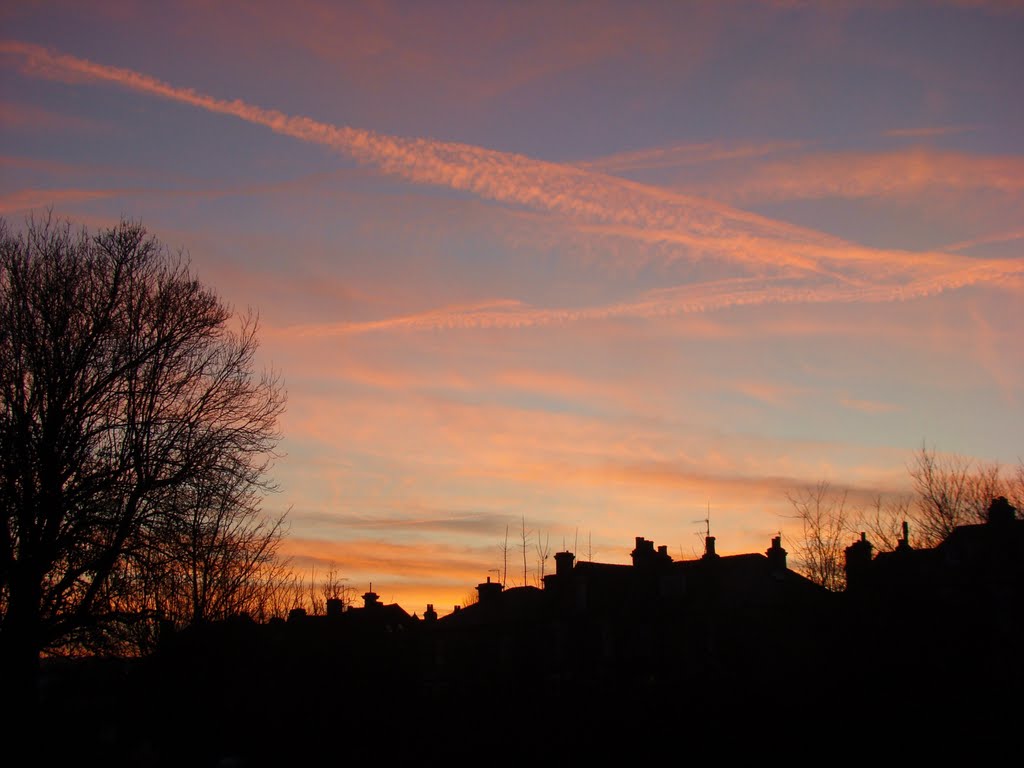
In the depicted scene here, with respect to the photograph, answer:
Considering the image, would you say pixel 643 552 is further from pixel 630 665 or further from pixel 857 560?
pixel 857 560

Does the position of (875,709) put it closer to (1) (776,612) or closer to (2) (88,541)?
(1) (776,612)

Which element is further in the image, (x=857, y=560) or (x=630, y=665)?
(x=630, y=665)

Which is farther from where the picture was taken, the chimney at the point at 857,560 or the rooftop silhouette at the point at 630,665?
the chimney at the point at 857,560

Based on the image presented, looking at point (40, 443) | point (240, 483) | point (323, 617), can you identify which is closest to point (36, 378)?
point (40, 443)

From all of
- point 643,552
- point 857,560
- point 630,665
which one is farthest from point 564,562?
point 857,560

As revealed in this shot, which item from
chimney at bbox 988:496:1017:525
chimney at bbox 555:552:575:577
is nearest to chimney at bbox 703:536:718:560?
chimney at bbox 555:552:575:577

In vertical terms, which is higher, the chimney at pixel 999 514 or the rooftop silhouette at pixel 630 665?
the chimney at pixel 999 514

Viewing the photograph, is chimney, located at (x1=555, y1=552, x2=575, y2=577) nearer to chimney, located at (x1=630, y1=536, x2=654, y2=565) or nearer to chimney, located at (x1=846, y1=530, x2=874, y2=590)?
chimney, located at (x1=630, y1=536, x2=654, y2=565)

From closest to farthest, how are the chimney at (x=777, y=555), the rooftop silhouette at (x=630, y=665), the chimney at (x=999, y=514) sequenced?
the rooftop silhouette at (x=630, y=665) → the chimney at (x=999, y=514) → the chimney at (x=777, y=555)

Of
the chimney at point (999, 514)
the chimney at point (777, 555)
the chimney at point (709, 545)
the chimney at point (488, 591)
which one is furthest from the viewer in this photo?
the chimney at point (488, 591)

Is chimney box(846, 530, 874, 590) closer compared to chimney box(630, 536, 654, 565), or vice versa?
chimney box(846, 530, 874, 590)

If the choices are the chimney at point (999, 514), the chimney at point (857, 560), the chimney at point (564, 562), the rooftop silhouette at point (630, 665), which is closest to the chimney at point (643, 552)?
the rooftop silhouette at point (630, 665)

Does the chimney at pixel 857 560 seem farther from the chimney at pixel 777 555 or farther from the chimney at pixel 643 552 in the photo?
the chimney at pixel 643 552

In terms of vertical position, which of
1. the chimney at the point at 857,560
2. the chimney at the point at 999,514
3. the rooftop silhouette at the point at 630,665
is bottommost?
the rooftop silhouette at the point at 630,665
